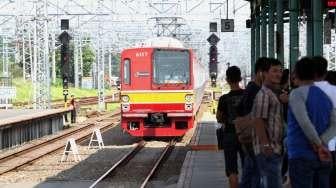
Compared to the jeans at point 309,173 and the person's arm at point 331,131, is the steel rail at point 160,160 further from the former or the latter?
the person's arm at point 331,131

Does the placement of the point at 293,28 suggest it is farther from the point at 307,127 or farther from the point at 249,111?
the point at 307,127

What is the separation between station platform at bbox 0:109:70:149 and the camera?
78.1ft

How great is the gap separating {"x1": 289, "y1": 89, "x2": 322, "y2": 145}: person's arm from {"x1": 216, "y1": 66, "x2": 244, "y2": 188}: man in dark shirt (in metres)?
2.73

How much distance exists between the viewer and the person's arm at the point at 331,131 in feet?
20.0

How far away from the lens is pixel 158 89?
77.0 feet

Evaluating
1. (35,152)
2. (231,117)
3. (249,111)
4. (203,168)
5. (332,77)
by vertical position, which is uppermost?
(332,77)

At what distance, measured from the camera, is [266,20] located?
2466 centimetres

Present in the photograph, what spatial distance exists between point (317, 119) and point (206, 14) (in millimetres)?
39543

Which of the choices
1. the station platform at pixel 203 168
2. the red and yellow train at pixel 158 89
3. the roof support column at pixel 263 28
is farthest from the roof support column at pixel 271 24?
the station platform at pixel 203 168

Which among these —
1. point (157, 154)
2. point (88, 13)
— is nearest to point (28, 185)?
point (157, 154)

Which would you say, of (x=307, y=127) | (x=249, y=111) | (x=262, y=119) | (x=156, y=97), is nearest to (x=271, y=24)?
(x=156, y=97)

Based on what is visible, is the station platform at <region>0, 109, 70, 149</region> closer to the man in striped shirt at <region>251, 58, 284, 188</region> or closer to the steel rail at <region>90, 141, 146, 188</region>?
the steel rail at <region>90, 141, 146, 188</region>

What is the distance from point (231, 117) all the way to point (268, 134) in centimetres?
215

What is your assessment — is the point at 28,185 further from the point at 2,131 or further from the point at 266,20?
the point at 266,20
